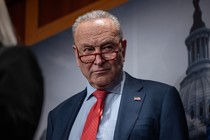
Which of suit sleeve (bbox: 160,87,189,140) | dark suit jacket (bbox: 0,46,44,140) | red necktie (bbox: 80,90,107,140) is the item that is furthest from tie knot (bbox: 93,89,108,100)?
dark suit jacket (bbox: 0,46,44,140)

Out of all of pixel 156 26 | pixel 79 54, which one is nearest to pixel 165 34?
pixel 156 26

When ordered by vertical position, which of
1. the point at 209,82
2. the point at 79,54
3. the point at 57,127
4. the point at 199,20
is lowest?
the point at 57,127

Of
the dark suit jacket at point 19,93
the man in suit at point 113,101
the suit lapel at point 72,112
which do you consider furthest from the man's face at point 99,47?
the dark suit jacket at point 19,93

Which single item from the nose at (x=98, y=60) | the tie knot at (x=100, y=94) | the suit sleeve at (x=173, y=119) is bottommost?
the suit sleeve at (x=173, y=119)

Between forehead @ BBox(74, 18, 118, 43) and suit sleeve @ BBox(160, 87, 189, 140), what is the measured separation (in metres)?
0.29

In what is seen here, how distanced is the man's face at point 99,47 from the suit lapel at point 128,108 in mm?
68

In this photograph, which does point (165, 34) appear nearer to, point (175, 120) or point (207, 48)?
point (207, 48)

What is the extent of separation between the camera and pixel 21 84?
62 cm

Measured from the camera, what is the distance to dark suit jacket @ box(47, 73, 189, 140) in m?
1.49

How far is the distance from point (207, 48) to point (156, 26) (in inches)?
10.4

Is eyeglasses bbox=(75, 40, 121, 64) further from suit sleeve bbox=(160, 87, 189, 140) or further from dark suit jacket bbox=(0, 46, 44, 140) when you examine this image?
dark suit jacket bbox=(0, 46, 44, 140)

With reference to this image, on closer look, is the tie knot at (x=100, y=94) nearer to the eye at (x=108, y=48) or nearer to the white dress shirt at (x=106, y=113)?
the white dress shirt at (x=106, y=113)

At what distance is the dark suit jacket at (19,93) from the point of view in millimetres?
597

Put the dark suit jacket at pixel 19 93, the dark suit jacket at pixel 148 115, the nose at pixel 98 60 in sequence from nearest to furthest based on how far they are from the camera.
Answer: the dark suit jacket at pixel 19 93 → the dark suit jacket at pixel 148 115 → the nose at pixel 98 60
